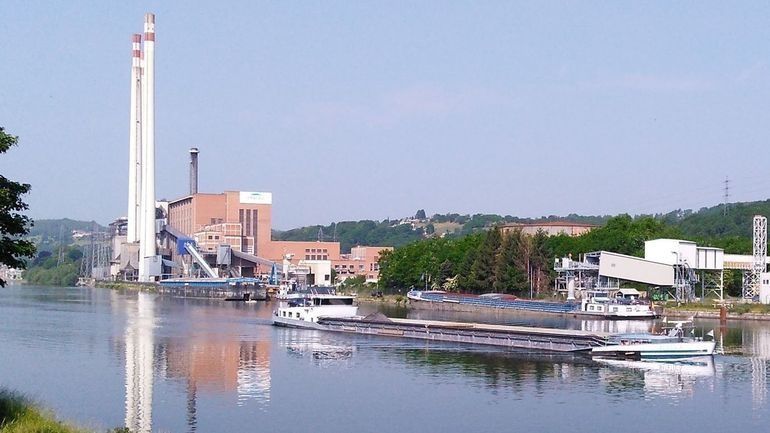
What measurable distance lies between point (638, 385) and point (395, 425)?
45.7 feet

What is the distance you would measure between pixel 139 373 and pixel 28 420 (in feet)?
66.6

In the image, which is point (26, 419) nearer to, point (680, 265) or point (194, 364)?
point (194, 364)

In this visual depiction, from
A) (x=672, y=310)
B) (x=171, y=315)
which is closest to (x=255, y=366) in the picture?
(x=171, y=315)

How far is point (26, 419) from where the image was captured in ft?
85.8

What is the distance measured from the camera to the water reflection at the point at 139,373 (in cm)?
3434

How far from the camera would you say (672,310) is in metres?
93.2

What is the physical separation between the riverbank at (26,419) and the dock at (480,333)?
108 ft

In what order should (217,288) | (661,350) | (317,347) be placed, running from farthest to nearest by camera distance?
(217,288)
(317,347)
(661,350)

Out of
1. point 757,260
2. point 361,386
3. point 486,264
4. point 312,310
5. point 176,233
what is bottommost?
point 361,386

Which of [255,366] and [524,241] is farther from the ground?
[524,241]

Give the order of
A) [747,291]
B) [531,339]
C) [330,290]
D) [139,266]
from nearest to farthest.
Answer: [531,339]
[330,290]
[747,291]
[139,266]

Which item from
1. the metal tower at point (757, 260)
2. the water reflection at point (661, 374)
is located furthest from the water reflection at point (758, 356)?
the metal tower at point (757, 260)

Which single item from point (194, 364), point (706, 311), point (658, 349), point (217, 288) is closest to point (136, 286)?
point (217, 288)

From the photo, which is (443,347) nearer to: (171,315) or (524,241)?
(171,315)
